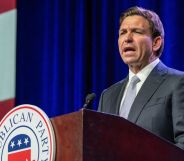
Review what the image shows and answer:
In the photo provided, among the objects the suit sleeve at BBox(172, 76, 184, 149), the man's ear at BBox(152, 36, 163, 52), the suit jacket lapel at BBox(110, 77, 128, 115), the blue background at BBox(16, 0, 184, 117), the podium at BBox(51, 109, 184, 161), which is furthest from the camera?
the blue background at BBox(16, 0, 184, 117)

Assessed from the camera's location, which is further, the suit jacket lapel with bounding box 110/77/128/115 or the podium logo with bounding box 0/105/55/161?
the suit jacket lapel with bounding box 110/77/128/115

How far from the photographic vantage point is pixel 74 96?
3529 mm

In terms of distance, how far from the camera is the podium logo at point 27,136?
4.33ft

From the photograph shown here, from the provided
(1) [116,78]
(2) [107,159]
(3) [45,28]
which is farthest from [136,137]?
(3) [45,28]

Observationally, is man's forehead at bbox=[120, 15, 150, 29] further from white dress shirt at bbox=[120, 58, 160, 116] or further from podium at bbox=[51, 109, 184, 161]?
podium at bbox=[51, 109, 184, 161]

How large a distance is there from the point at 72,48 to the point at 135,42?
5.21 ft

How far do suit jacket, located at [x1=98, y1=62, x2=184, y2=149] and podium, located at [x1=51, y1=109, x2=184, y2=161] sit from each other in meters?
0.32

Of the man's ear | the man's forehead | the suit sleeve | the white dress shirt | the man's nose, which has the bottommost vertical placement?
the suit sleeve

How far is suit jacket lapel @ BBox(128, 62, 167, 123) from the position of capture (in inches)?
72.5

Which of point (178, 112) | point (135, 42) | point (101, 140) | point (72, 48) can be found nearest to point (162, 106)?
point (178, 112)

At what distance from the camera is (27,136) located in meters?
1.37

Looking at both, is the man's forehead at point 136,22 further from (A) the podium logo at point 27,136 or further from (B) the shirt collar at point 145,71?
(A) the podium logo at point 27,136

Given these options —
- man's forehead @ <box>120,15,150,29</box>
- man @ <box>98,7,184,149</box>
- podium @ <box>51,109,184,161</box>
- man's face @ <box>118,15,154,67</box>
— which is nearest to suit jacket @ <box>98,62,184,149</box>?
man @ <box>98,7,184,149</box>

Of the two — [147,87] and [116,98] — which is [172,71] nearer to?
[147,87]
